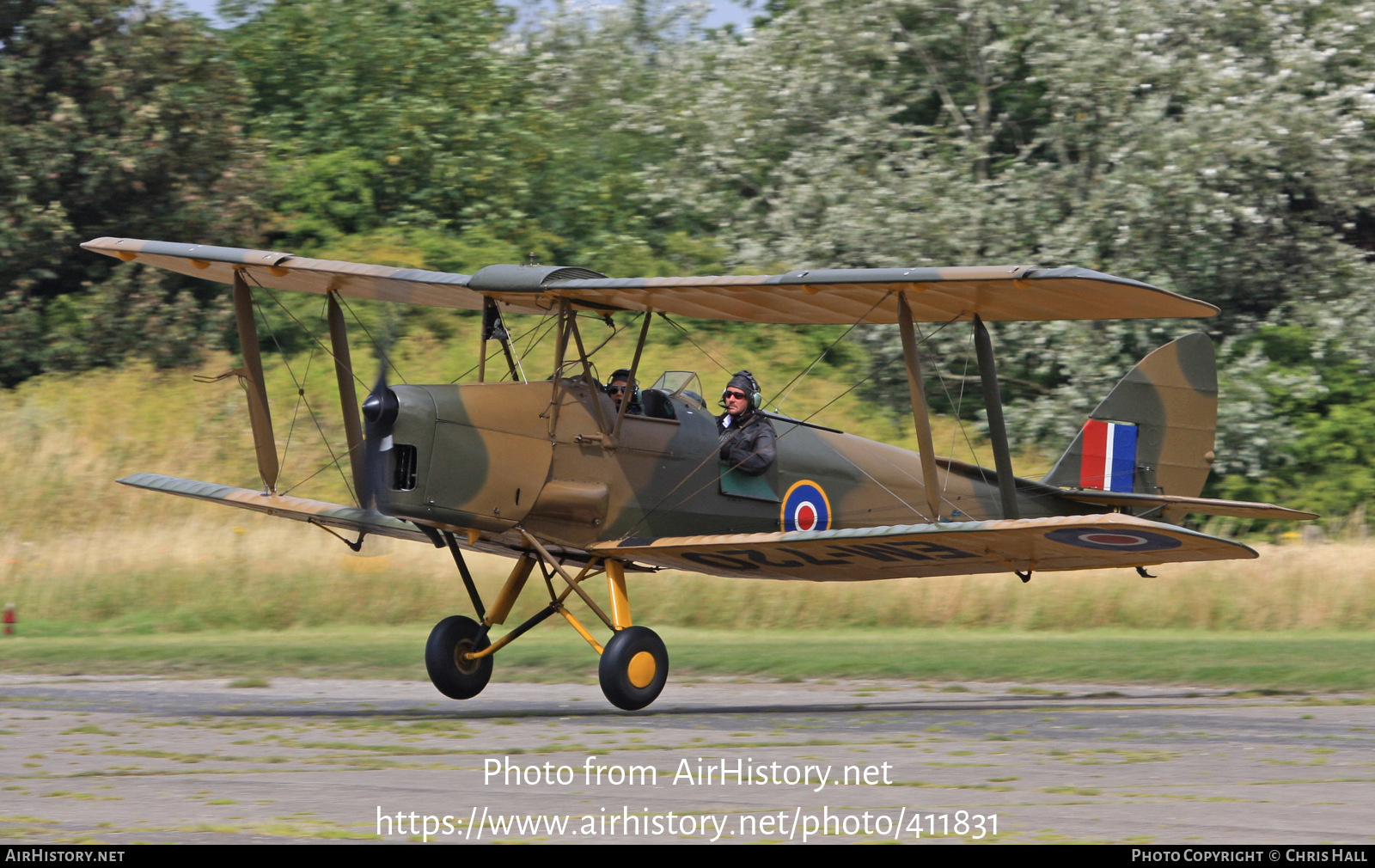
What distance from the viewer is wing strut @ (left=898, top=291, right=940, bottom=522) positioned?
361 inches

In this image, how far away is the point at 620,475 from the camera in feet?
33.4

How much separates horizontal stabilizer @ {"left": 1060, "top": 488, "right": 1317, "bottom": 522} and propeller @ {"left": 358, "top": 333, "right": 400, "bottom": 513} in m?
5.51

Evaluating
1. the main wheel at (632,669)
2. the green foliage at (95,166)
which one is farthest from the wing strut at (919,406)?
the green foliage at (95,166)

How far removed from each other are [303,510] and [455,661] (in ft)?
5.55

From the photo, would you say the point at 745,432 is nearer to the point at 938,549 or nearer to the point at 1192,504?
the point at 938,549

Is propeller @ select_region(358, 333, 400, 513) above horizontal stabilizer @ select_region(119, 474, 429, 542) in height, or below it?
above

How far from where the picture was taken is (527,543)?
979 cm

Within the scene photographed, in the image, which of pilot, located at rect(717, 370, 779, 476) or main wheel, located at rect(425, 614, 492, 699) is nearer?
main wheel, located at rect(425, 614, 492, 699)

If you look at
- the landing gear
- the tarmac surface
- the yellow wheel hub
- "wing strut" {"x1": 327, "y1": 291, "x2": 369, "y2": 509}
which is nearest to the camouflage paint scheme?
the landing gear

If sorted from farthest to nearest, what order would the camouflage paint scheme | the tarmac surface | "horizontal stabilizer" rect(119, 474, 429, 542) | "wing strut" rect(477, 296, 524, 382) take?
1. "horizontal stabilizer" rect(119, 474, 429, 542)
2. "wing strut" rect(477, 296, 524, 382)
3. the camouflage paint scheme
4. the tarmac surface

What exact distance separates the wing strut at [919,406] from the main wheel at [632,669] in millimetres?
1984

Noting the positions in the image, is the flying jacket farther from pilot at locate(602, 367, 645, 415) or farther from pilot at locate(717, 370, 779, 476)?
pilot at locate(602, 367, 645, 415)

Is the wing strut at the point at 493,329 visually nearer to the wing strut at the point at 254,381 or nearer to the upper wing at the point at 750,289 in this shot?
the upper wing at the point at 750,289

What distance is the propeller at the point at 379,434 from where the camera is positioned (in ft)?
29.7
